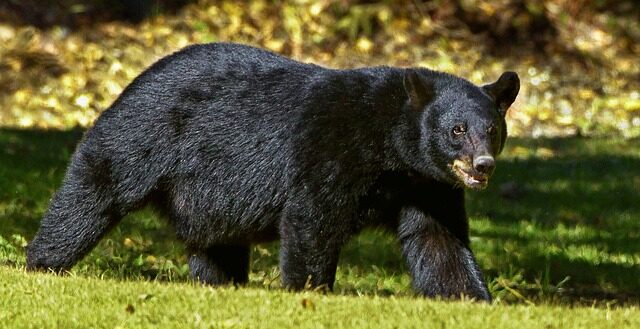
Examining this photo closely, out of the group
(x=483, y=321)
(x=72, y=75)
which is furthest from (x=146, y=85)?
(x=72, y=75)

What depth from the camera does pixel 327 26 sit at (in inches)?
765

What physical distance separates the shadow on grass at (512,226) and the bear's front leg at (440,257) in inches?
27.3

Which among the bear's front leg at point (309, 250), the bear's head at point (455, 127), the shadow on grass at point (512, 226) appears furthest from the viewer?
the shadow on grass at point (512, 226)

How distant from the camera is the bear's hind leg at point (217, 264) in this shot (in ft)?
28.7

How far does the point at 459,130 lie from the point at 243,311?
179 cm

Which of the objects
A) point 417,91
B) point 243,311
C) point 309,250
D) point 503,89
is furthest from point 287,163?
point 243,311

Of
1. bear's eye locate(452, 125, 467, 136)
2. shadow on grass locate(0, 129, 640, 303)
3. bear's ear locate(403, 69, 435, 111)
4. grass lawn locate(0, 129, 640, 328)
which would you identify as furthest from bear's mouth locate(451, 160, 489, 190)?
shadow on grass locate(0, 129, 640, 303)

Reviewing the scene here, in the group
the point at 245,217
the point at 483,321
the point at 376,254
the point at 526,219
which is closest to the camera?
the point at 483,321

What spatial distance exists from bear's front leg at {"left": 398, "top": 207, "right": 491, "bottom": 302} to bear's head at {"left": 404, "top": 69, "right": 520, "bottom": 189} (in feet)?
1.07

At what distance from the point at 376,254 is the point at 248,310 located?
12.7 ft

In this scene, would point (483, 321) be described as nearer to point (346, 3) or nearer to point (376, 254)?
point (376, 254)

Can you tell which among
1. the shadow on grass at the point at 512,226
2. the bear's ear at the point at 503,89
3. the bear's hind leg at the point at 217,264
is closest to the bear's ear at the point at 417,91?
the bear's ear at the point at 503,89

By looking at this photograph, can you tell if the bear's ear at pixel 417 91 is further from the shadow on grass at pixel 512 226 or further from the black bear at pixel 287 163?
the shadow on grass at pixel 512 226

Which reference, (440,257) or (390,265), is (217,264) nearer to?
(390,265)
